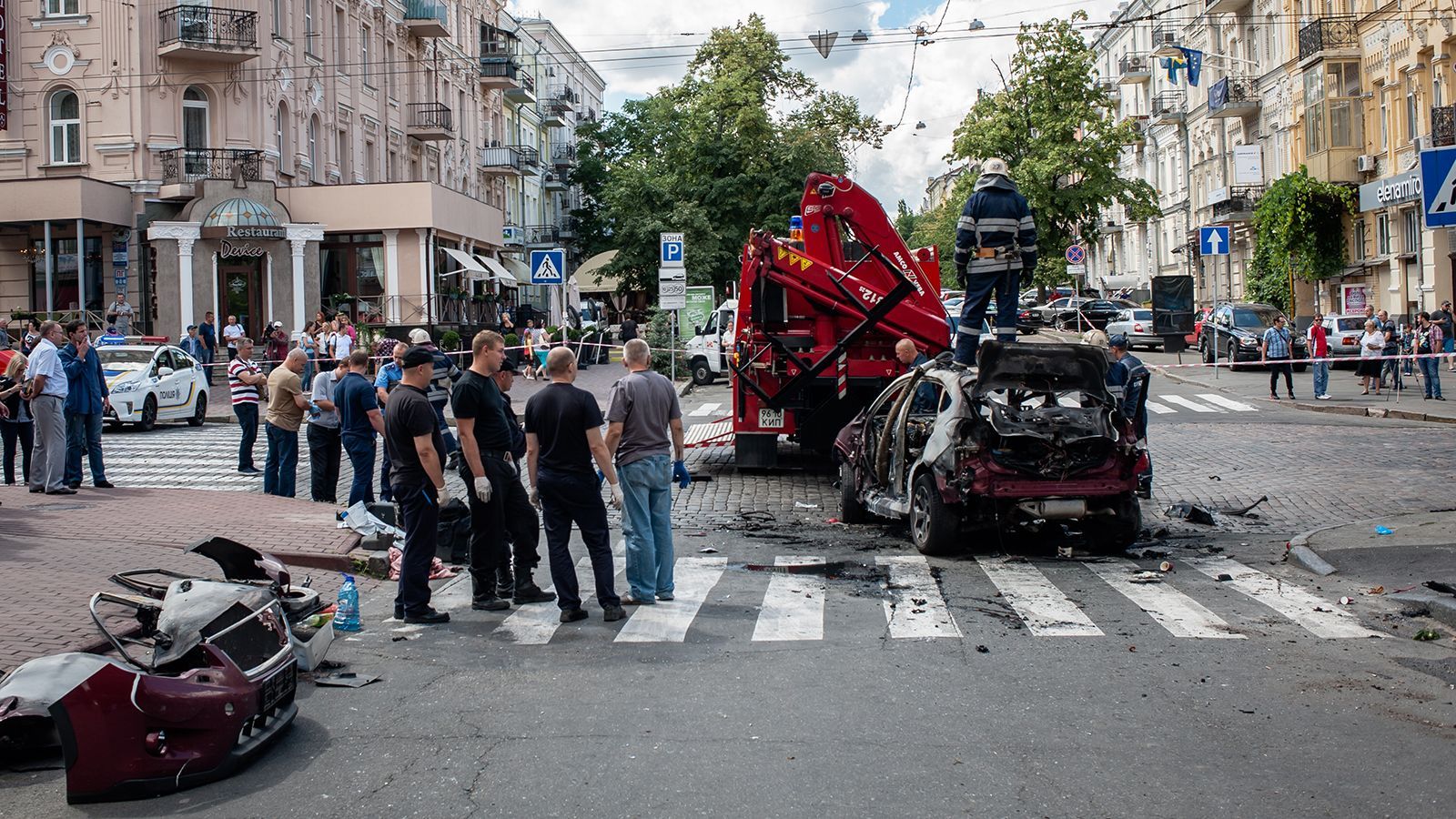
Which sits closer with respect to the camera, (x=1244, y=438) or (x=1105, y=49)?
(x=1244, y=438)

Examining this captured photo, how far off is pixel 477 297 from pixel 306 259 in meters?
6.71

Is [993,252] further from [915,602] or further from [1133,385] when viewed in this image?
[915,602]

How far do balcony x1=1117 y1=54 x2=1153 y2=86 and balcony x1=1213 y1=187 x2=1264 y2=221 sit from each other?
17.9 metres

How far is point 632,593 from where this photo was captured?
9312 mm

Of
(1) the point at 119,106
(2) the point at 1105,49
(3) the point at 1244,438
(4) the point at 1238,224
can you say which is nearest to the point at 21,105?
(1) the point at 119,106

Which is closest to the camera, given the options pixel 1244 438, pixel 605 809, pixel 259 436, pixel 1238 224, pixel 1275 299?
pixel 605 809

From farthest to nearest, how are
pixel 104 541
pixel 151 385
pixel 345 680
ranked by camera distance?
1. pixel 151 385
2. pixel 104 541
3. pixel 345 680

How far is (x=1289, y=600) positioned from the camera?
916 cm

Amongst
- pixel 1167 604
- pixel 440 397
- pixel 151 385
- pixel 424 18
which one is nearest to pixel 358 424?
pixel 440 397

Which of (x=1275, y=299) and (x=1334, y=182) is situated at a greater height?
(x=1334, y=182)

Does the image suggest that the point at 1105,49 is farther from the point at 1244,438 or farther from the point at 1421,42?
the point at 1244,438

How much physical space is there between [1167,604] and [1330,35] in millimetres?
38961

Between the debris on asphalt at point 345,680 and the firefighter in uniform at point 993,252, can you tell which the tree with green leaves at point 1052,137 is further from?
the debris on asphalt at point 345,680

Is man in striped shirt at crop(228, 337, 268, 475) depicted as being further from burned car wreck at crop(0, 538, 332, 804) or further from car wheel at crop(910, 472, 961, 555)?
burned car wreck at crop(0, 538, 332, 804)
